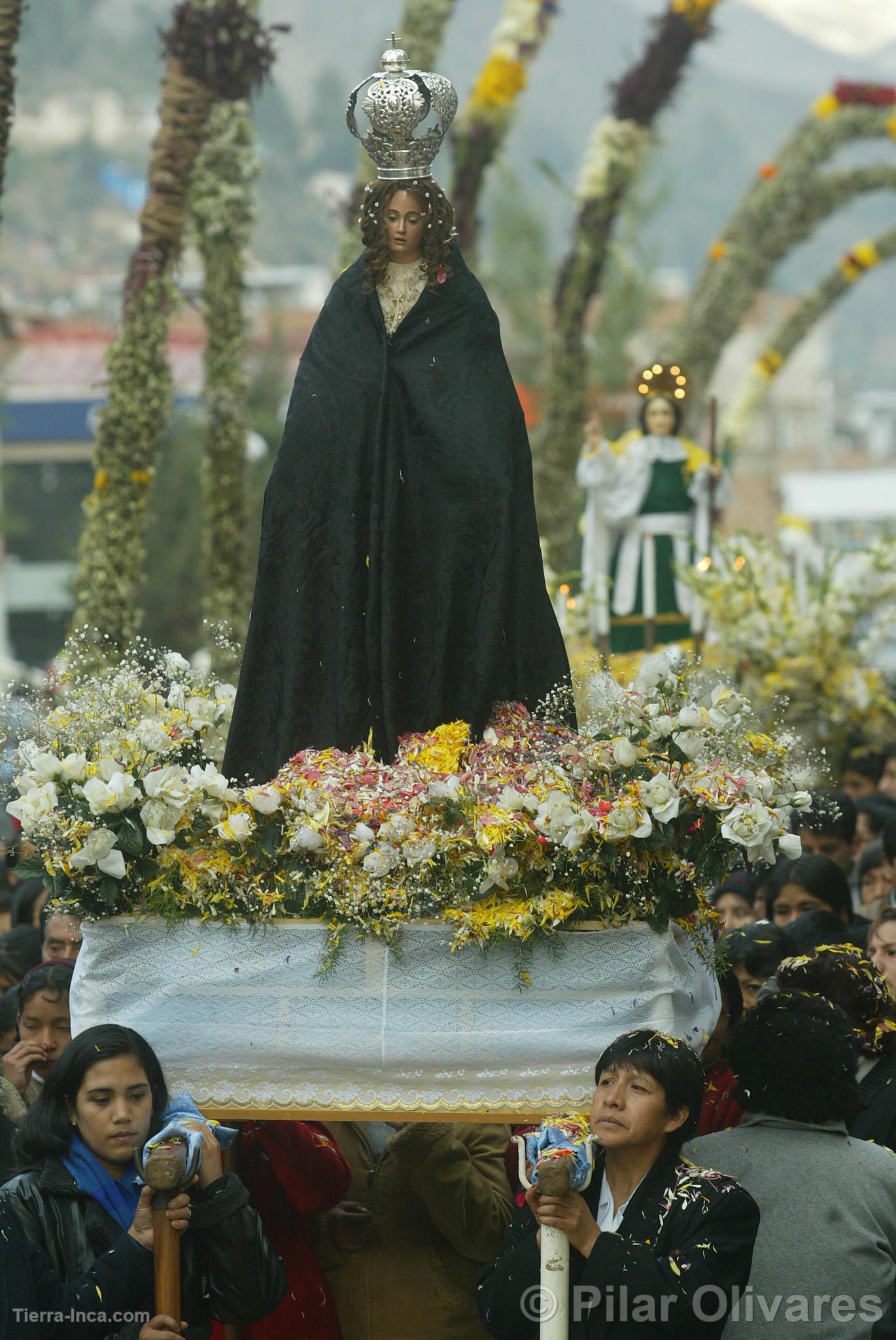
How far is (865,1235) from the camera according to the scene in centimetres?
381

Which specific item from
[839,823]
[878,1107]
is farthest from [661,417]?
[878,1107]

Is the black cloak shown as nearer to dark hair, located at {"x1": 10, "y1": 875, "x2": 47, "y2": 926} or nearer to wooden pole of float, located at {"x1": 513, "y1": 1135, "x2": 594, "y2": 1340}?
wooden pole of float, located at {"x1": 513, "y1": 1135, "x2": 594, "y2": 1340}

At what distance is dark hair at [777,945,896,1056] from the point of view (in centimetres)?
449

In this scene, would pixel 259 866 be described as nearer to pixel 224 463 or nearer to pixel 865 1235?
pixel 865 1235

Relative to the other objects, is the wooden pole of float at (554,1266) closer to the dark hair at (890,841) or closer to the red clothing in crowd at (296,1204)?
the red clothing in crowd at (296,1204)

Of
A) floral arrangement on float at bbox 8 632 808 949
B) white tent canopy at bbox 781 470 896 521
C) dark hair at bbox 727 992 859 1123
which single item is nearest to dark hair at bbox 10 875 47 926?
floral arrangement on float at bbox 8 632 808 949

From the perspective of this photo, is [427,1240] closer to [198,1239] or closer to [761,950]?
[198,1239]

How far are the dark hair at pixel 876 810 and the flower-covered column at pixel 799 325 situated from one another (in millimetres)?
9856

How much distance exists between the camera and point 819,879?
6305 mm

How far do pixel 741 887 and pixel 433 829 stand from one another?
2.72 metres

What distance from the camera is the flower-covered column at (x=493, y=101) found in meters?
12.4

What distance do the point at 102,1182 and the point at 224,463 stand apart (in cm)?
778

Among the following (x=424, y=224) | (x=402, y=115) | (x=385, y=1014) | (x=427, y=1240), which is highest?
(x=402, y=115)

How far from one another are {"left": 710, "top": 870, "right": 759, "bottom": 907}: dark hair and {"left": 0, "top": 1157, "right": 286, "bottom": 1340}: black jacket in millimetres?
2876
